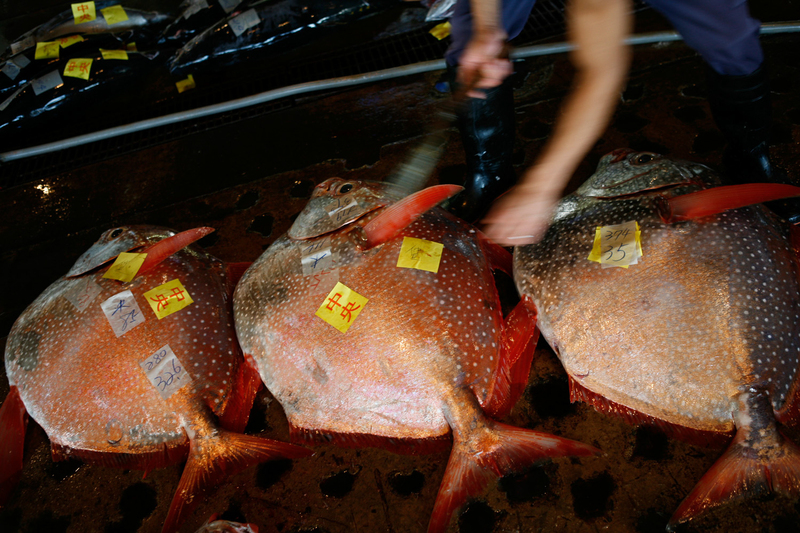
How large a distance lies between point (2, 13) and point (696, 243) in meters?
7.07

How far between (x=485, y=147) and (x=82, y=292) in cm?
198

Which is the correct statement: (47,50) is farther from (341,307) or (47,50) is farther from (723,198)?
(723,198)

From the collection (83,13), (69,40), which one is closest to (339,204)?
(69,40)

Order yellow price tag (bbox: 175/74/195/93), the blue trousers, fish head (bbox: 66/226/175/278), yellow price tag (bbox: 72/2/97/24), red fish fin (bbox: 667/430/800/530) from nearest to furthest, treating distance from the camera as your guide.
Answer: red fish fin (bbox: 667/430/800/530), the blue trousers, fish head (bbox: 66/226/175/278), yellow price tag (bbox: 175/74/195/93), yellow price tag (bbox: 72/2/97/24)

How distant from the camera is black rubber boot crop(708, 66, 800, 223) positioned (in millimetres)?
1898

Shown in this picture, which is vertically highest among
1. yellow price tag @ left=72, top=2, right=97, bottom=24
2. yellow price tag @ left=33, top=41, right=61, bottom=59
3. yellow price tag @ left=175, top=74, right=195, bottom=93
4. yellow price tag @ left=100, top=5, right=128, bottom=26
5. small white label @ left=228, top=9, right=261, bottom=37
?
yellow price tag @ left=72, top=2, right=97, bottom=24

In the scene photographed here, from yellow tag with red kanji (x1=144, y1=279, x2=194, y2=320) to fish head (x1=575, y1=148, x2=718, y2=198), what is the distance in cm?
178

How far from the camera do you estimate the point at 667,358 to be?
1.53m

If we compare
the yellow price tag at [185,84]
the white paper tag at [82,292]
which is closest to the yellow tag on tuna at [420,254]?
the white paper tag at [82,292]

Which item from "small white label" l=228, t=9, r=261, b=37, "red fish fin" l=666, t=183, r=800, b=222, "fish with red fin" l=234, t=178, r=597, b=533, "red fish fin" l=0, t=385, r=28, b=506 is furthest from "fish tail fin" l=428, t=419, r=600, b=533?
"small white label" l=228, t=9, r=261, b=37

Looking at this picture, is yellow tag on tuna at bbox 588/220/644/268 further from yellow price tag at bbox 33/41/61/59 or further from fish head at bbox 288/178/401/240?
yellow price tag at bbox 33/41/61/59

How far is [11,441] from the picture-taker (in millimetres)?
1888

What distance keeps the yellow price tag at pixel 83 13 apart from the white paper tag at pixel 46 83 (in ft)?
2.39

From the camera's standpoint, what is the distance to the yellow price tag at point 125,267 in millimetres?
1981
